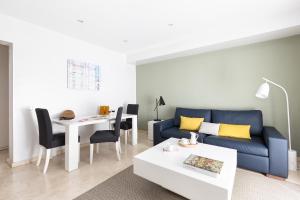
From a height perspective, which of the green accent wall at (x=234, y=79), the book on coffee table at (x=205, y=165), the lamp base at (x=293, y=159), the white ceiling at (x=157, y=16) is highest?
the white ceiling at (x=157, y=16)

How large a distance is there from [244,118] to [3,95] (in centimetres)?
491

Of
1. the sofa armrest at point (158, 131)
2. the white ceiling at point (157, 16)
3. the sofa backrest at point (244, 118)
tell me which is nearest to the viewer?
the white ceiling at point (157, 16)

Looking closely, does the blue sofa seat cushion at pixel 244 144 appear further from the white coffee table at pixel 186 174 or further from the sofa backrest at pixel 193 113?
the sofa backrest at pixel 193 113

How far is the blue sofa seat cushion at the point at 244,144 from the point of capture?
2057mm

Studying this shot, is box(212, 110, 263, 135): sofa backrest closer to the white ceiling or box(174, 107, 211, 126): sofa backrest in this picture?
box(174, 107, 211, 126): sofa backrest

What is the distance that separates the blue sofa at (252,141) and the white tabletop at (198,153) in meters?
0.44

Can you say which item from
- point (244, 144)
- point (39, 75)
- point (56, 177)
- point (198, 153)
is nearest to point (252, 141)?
point (244, 144)

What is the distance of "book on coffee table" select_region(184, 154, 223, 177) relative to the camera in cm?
135

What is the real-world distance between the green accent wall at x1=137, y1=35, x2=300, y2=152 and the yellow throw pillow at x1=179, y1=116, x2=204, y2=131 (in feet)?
2.03

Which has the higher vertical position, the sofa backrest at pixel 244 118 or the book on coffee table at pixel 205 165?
the sofa backrest at pixel 244 118

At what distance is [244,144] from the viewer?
2.19 m

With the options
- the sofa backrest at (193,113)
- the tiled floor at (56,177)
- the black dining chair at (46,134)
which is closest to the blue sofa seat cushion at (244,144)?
the sofa backrest at (193,113)

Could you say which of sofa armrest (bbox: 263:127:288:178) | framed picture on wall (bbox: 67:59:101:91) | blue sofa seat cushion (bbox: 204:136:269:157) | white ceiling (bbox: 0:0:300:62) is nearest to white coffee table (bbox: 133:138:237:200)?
blue sofa seat cushion (bbox: 204:136:269:157)

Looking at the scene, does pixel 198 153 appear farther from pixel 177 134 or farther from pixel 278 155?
pixel 278 155
